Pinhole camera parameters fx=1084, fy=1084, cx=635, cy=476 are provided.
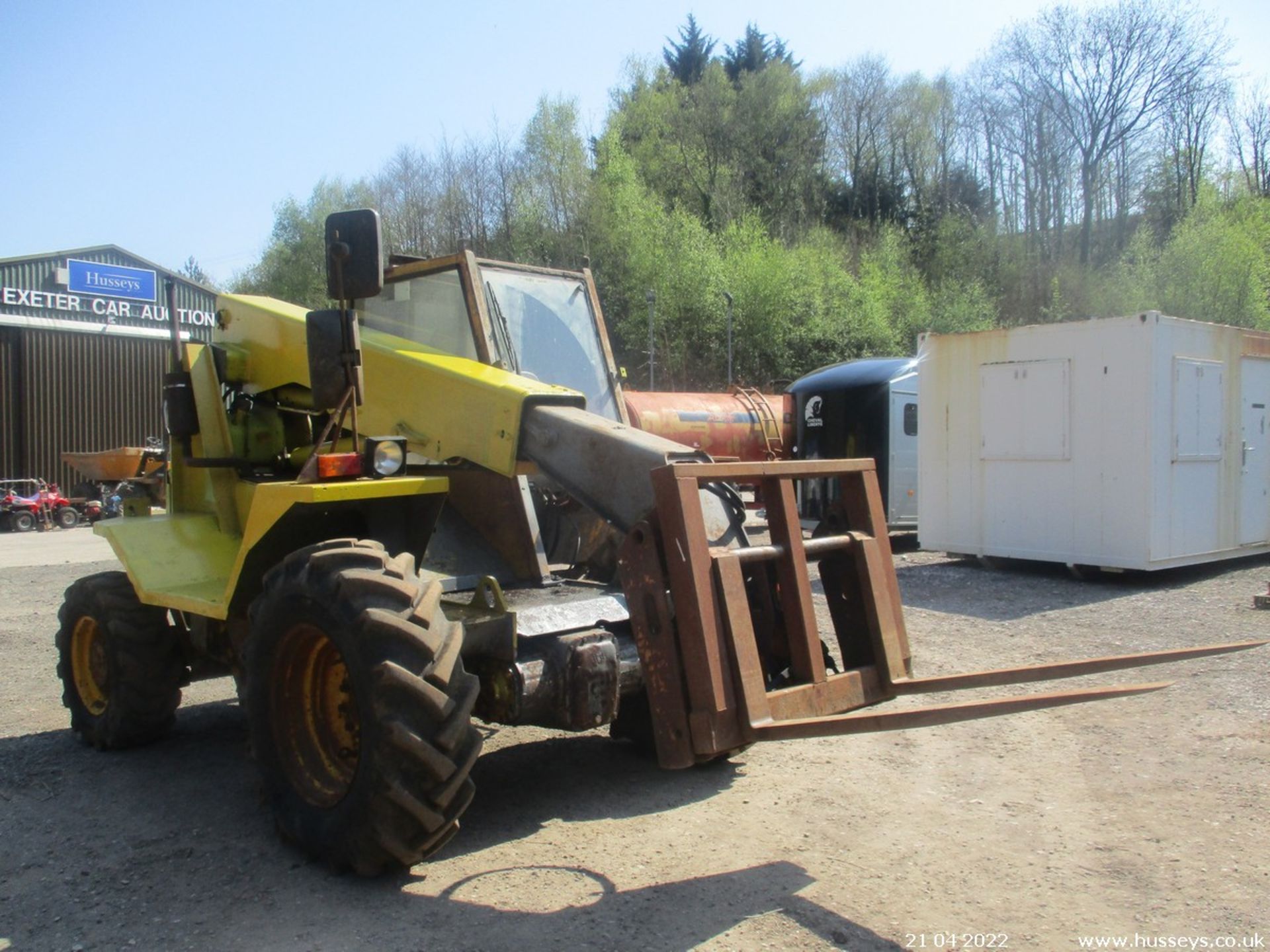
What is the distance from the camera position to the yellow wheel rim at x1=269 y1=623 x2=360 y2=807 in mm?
4371

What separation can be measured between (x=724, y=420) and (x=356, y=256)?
46.1 ft

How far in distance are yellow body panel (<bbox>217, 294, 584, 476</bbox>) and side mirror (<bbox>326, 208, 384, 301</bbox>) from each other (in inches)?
26.6

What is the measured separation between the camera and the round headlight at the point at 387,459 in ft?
15.1

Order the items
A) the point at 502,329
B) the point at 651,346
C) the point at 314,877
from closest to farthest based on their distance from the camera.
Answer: the point at 314,877
the point at 502,329
the point at 651,346

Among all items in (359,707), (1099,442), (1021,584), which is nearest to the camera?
(359,707)

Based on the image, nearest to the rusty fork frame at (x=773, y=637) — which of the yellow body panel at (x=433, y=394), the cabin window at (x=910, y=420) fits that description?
the yellow body panel at (x=433, y=394)

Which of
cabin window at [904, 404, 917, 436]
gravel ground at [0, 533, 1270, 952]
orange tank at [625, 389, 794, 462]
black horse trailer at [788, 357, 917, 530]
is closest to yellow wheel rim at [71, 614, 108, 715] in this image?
gravel ground at [0, 533, 1270, 952]

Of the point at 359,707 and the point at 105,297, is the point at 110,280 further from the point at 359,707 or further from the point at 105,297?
the point at 359,707

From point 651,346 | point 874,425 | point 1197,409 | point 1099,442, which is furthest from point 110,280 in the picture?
point 1197,409

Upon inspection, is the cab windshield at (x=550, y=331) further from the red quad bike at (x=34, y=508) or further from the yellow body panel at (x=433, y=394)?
the red quad bike at (x=34, y=508)

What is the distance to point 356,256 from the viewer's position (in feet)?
14.4

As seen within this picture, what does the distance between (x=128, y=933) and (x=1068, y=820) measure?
3847 millimetres

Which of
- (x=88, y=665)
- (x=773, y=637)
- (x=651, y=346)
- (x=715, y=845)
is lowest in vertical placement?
(x=715, y=845)

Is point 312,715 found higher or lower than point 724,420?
lower
